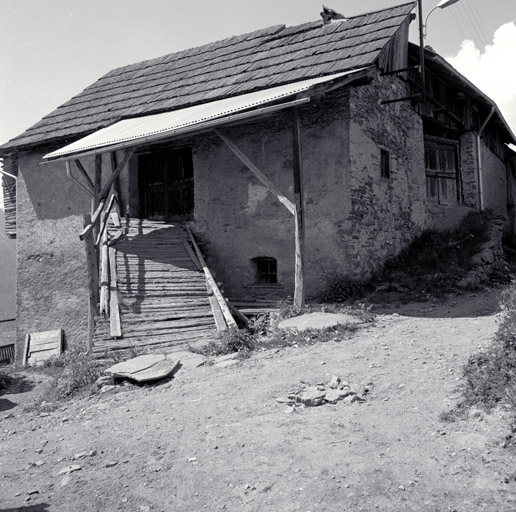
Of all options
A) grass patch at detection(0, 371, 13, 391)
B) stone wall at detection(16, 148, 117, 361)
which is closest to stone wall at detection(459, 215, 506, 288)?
grass patch at detection(0, 371, 13, 391)

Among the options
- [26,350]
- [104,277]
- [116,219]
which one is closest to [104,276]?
[104,277]

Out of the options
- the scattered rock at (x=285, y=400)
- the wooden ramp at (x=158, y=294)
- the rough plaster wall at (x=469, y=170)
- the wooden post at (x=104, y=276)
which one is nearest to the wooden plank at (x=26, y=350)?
the wooden post at (x=104, y=276)

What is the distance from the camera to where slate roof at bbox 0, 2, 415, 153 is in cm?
995

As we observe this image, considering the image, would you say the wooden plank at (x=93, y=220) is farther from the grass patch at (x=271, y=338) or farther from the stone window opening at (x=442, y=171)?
Answer: the stone window opening at (x=442, y=171)

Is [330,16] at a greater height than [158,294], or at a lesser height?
greater

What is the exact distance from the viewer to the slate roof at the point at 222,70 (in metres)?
9.95

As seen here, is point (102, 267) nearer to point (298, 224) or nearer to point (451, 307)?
point (298, 224)

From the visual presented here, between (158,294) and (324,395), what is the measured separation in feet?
16.0

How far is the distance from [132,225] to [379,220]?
517cm

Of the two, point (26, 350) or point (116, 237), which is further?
point (26, 350)

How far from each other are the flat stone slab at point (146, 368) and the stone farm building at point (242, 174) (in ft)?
3.19

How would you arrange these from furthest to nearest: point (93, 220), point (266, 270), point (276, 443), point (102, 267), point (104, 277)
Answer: point (266, 270) < point (93, 220) < point (102, 267) < point (104, 277) < point (276, 443)

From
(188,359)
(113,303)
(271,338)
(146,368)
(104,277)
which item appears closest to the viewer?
(146,368)

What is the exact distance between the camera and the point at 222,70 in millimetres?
12078
